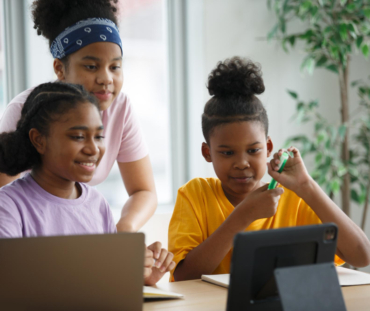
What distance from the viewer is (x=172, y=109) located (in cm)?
287

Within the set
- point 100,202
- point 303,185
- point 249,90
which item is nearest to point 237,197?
point 303,185

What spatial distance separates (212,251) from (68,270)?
0.61 metres

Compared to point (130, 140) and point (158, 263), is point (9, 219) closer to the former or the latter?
point (158, 263)

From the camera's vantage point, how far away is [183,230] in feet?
4.64

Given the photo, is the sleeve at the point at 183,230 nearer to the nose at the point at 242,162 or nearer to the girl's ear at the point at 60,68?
the nose at the point at 242,162

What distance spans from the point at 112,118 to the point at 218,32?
49.9 inches

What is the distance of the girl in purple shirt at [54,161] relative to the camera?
45.4 inches

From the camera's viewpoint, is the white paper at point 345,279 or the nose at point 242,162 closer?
the white paper at point 345,279

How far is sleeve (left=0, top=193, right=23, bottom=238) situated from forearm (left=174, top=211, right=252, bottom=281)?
1.54ft

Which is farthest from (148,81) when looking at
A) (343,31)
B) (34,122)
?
(34,122)

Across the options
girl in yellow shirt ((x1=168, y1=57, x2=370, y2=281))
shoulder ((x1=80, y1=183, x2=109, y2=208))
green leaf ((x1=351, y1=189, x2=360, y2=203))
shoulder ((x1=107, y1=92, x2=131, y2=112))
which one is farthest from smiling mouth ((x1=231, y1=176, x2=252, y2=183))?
green leaf ((x1=351, y1=189, x2=360, y2=203))

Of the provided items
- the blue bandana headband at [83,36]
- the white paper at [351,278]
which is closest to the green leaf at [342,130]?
the white paper at [351,278]

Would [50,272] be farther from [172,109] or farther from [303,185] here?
[172,109]

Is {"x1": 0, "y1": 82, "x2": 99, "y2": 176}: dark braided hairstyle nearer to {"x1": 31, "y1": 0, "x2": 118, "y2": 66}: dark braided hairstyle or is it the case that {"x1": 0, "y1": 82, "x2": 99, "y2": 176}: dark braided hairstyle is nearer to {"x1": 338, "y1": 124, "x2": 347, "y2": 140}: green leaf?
{"x1": 31, "y1": 0, "x2": 118, "y2": 66}: dark braided hairstyle
